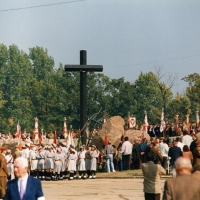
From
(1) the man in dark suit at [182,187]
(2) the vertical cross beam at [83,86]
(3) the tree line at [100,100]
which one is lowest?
(1) the man in dark suit at [182,187]

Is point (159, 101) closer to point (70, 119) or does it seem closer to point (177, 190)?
point (70, 119)

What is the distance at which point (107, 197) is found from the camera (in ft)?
84.0

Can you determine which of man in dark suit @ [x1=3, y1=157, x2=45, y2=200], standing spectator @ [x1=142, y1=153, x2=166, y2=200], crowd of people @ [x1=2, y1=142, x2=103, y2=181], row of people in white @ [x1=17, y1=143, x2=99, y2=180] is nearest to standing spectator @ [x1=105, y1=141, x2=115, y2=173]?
crowd of people @ [x1=2, y1=142, x2=103, y2=181]

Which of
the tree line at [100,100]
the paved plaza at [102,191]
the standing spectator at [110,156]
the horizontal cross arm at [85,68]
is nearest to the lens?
the paved plaza at [102,191]

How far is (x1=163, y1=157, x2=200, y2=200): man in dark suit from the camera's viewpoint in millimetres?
10969

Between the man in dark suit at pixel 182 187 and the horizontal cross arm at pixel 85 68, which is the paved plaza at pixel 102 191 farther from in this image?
the horizontal cross arm at pixel 85 68

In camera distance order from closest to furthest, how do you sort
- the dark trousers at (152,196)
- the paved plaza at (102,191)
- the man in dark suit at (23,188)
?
the man in dark suit at (23,188) → the dark trousers at (152,196) → the paved plaza at (102,191)

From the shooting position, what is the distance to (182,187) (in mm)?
11000

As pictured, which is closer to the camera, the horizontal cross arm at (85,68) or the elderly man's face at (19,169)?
the elderly man's face at (19,169)

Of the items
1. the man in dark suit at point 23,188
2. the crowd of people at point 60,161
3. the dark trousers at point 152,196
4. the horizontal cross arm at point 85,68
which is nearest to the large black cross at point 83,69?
the horizontal cross arm at point 85,68

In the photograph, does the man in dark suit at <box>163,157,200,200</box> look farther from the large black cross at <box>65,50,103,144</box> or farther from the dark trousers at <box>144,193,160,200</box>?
the large black cross at <box>65,50,103,144</box>

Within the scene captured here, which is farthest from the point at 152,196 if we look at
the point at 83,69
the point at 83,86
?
the point at 83,86

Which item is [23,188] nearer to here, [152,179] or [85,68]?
[152,179]

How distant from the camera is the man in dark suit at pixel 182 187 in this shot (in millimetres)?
10969
